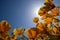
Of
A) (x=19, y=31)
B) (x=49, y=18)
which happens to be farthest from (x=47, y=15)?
(x=19, y=31)

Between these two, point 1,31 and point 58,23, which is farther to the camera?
point 58,23

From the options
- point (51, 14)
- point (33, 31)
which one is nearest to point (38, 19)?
point (51, 14)

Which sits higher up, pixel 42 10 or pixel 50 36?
pixel 42 10

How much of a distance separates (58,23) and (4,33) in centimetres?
27

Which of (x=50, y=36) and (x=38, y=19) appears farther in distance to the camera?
(x=38, y=19)

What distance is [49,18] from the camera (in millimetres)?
470

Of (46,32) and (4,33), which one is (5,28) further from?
(46,32)

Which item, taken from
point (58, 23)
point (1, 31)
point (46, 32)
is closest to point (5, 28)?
point (1, 31)

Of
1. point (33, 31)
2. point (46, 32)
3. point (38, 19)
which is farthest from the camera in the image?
point (38, 19)

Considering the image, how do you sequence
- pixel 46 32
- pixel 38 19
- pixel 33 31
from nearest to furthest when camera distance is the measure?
pixel 33 31 < pixel 46 32 < pixel 38 19

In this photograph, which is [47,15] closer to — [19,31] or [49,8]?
[49,8]

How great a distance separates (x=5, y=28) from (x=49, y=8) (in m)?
0.20

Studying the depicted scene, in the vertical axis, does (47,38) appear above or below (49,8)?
below

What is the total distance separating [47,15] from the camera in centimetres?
47
